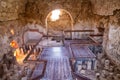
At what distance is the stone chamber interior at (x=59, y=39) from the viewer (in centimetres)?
636

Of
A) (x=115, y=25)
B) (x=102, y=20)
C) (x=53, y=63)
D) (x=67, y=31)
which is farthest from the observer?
(x=67, y=31)

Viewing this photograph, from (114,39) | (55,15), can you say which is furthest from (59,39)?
(114,39)

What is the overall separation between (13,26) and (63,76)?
4.75 meters

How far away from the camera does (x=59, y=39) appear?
9891 mm

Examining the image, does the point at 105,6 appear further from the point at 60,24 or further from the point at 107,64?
the point at 60,24

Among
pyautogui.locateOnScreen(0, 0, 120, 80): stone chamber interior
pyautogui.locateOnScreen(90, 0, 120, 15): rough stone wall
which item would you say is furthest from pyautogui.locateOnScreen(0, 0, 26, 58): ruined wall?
pyautogui.locateOnScreen(90, 0, 120, 15): rough stone wall

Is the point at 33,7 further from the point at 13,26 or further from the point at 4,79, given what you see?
the point at 4,79

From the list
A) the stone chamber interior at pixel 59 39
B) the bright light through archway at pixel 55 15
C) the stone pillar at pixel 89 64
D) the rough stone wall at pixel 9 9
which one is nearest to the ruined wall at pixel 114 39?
the stone chamber interior at pixel 59 39

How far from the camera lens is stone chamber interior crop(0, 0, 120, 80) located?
636 centimetres

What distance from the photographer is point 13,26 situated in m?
8.30

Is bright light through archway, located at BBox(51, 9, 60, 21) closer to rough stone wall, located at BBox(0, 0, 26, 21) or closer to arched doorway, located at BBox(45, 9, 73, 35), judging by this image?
arched doorway, located at BBox(45, 9, 73, 35)

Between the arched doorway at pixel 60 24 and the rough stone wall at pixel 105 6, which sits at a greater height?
the rough stone wall at pixel 105 6

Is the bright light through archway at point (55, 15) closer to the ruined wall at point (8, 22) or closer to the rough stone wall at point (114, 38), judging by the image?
the ruined wall at point (8, 22)

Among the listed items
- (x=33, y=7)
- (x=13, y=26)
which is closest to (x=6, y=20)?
(x=13, y=26)
